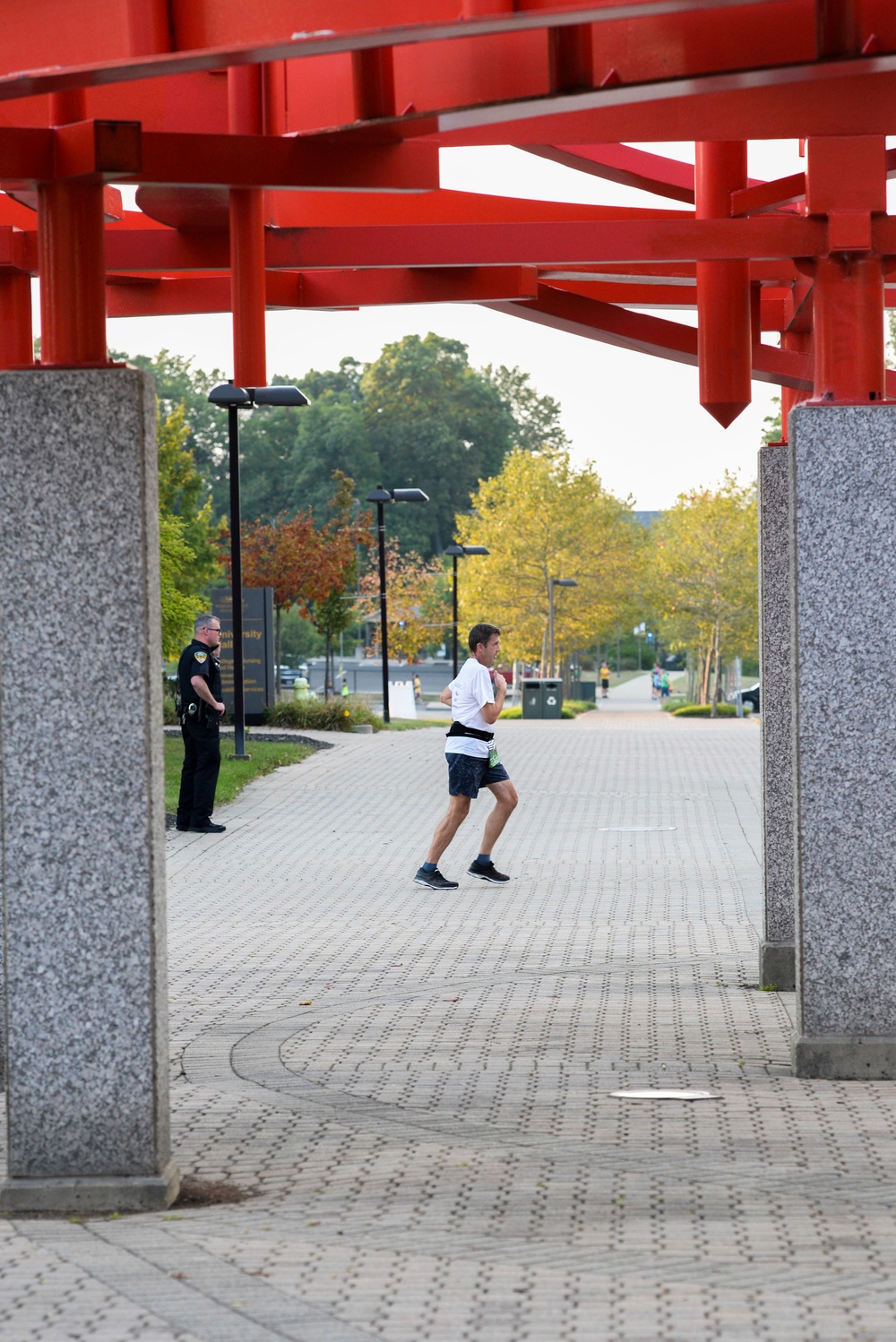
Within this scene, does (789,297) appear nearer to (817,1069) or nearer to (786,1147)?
(817,1069)

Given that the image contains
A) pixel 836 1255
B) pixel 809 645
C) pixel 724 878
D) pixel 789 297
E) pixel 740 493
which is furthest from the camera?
pixel 740 493

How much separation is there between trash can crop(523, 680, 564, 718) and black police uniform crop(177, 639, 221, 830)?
1033 inches

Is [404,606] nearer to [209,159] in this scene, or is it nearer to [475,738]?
[475,738]

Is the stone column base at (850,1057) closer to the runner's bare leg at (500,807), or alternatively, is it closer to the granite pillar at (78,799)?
the granite pillar at (78,799)

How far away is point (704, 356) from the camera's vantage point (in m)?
7.68

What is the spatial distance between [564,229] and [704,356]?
0.91 metres

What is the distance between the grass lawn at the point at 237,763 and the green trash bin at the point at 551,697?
1597 cm

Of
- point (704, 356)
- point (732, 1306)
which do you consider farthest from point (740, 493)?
point (732, 1306)

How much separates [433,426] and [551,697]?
55.9 m

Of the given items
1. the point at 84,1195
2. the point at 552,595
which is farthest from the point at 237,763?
the point at 552,595

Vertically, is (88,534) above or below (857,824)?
above

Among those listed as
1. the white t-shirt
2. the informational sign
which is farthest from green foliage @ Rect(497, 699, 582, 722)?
the white t-shirt

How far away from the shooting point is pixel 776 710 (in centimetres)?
845

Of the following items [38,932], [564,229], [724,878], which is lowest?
[724,878]
